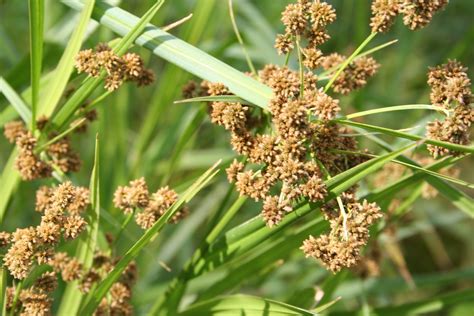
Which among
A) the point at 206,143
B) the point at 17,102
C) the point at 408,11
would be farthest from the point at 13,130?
the point at 206,143

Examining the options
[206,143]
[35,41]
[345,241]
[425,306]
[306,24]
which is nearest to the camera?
[345,241]

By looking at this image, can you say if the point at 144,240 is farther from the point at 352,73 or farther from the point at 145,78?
the point at 352,73

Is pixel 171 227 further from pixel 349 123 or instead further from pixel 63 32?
pixel 349 123

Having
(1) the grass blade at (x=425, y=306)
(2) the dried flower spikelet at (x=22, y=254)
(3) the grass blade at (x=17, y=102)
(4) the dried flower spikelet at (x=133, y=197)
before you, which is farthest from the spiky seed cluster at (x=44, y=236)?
(1) the grass blade at (x=425, y=306)

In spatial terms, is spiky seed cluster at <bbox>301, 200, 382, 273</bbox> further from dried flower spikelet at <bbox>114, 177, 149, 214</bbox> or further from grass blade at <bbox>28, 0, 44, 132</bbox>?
grass blade at <bbox>28, 0, 44, 132</bbox>

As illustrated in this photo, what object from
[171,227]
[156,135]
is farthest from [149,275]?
[156,135]
